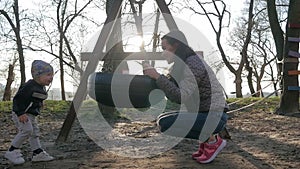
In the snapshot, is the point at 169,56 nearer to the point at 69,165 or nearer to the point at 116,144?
the point at 69,165

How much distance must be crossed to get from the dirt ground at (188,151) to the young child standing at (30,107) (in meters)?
0.12

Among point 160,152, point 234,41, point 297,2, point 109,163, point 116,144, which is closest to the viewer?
point 109,163

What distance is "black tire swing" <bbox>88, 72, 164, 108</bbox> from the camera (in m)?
4.32

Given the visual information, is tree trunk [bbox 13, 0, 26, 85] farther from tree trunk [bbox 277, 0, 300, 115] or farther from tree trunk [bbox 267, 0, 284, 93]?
tree trunk [bbox 277, 0, 300, 115]

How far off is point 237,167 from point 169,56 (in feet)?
4.16

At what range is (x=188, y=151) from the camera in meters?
5.07

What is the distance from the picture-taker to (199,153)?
4398 mm

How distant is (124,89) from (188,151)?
1.22 m

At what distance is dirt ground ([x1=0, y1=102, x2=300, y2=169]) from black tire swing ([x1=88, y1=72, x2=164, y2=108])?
0.62 m

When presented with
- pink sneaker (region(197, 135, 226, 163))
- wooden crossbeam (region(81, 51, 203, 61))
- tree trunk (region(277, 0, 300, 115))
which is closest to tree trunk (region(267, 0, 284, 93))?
tree trunk (region(277, 0, 300, 115))

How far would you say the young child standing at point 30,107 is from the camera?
4.31 m

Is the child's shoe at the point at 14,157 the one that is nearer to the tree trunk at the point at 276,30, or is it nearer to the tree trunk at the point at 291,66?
the tree trunk at the point at 291,66

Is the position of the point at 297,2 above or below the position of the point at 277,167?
above

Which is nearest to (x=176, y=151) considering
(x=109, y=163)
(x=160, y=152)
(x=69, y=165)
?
(x=160, y=152)
